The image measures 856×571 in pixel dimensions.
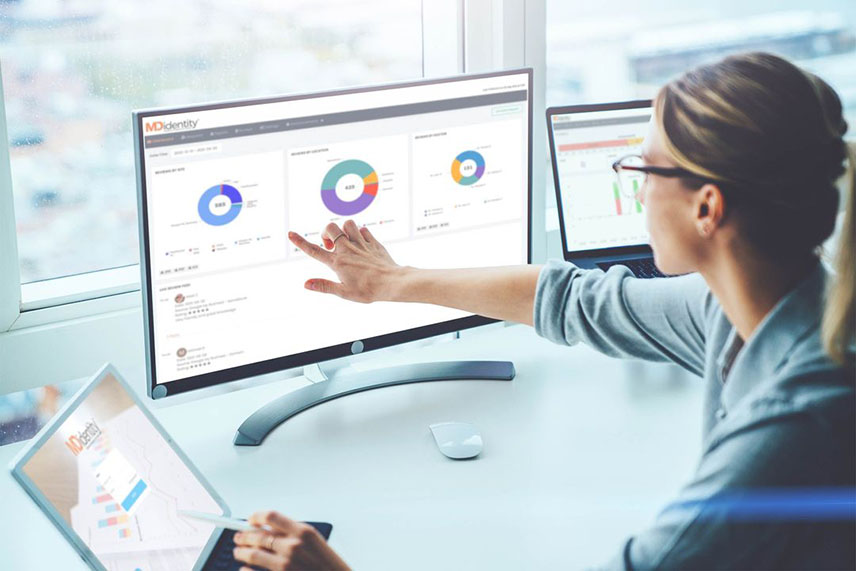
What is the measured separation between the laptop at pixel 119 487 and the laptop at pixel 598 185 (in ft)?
2.66

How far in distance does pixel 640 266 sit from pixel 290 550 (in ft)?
3.28

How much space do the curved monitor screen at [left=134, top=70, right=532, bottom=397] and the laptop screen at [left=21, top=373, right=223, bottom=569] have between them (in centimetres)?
20

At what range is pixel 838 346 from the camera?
923mm

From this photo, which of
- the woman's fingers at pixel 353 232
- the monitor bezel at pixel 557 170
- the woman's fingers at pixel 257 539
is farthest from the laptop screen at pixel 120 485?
the monitor bezel at pixel 557 170

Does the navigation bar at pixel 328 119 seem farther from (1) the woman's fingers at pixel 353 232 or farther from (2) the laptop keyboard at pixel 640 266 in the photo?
(2) the laptop keyboard at pixel 640 266

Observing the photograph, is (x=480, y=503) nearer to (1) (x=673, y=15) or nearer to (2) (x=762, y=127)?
(2) (x=762, y=127)

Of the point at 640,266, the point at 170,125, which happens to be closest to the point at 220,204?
the point at 170,125

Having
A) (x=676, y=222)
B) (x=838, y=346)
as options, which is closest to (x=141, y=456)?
(x=676, y=222)

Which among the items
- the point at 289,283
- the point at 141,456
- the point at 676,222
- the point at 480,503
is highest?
the point at 676,222

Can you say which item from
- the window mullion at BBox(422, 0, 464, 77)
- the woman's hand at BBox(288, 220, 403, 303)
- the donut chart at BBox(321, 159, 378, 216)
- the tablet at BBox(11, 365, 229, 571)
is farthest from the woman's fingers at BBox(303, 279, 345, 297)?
the window mullion at BBox(422, 0, 464, 77)

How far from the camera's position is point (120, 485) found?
1100mm

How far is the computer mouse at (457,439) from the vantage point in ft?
4.53

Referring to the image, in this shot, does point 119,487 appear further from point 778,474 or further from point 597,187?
point 597,187

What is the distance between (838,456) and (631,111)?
995mm
